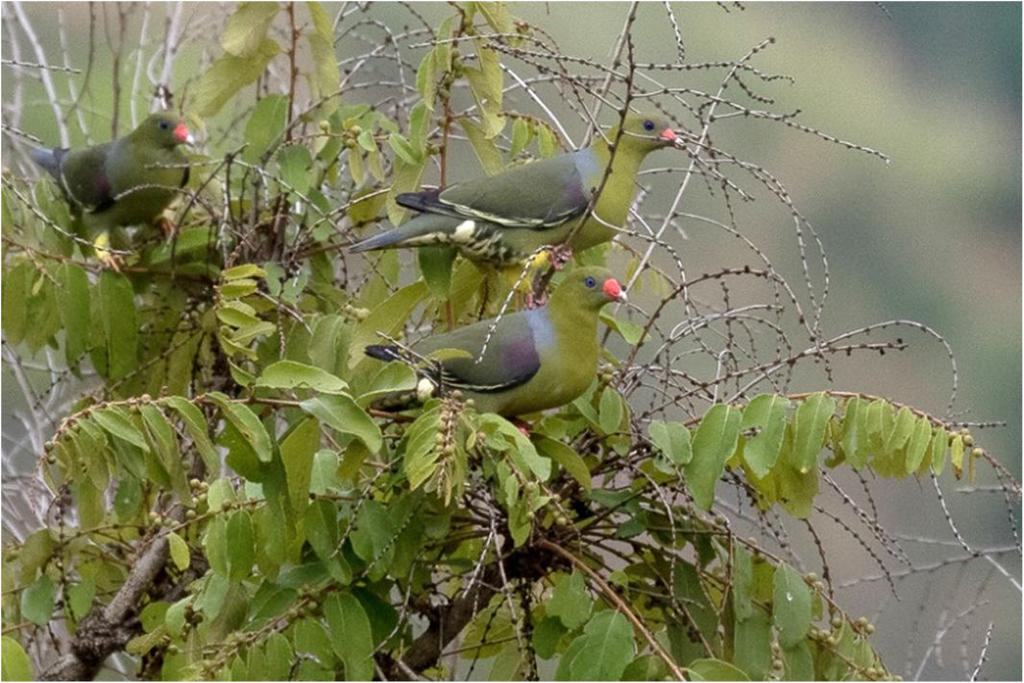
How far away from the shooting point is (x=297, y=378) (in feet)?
6.27

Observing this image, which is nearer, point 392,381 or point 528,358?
point 392,381

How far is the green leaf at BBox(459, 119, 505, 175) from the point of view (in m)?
2.55

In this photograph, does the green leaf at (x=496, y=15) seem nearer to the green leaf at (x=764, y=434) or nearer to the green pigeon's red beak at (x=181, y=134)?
the green leaf at (x=764, y=434)

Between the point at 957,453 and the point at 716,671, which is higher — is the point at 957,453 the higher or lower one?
the higher one

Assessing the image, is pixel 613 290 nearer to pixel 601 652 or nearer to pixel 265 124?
pixel 601 652

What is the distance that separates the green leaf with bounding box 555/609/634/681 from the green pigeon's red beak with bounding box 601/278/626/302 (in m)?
0.61

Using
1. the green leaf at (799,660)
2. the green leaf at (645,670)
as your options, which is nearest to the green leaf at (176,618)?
the green leaf at (645,670)

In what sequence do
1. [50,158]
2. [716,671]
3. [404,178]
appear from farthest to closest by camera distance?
[50,158] → [404,178] → [716,671]

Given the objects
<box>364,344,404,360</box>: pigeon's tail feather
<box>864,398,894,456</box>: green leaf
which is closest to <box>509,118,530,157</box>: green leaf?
<box>364,344,404,360</box>: pigeon's tail feather

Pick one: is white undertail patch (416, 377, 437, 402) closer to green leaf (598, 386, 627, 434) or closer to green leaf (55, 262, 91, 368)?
green leaf (598, 386, 627, 434)

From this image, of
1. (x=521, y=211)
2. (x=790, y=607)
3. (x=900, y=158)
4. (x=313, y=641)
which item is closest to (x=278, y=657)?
(x=313, y=641)

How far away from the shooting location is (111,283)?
9.07 feet

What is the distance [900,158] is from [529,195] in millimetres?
1643

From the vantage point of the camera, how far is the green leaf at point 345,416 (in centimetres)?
190
